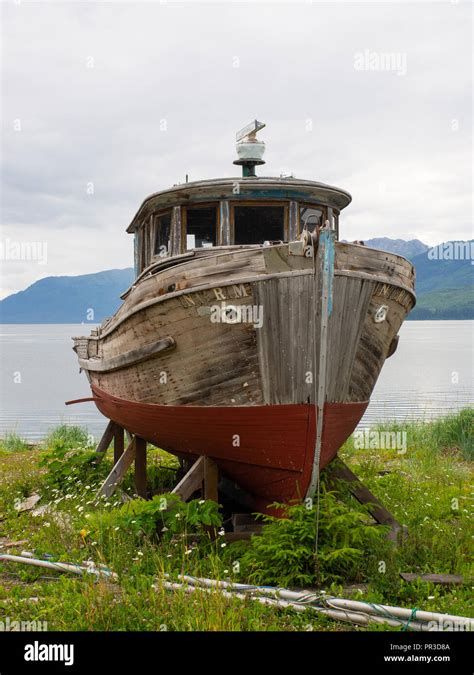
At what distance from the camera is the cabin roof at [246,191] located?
26.1ft

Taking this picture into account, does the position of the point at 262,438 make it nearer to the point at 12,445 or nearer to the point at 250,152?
the point at 250,152

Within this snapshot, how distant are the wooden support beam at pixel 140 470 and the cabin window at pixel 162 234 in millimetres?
2774

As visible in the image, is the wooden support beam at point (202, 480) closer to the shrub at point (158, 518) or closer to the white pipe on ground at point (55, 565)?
the shrub at point (158, 518)

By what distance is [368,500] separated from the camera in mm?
7859

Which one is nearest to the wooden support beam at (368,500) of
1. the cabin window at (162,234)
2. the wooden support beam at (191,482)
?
the wooden support beam at (191,482)

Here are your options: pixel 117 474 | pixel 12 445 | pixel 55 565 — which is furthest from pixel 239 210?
pixel 12 445

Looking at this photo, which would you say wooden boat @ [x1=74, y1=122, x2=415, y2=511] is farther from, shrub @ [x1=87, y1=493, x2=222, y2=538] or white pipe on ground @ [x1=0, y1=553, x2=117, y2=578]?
white pipe on ground @ [x1=0, y1=553, x2=117, y2=578]

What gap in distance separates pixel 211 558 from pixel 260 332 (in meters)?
2.11

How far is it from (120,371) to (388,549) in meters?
3.94

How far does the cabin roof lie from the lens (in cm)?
796

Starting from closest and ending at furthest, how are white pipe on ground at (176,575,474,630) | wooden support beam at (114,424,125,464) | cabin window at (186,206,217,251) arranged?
white pipe on ground at (176,575,474,630) < cabin window at (186,206,217,251) < wooden support beam at (114,424,125,464)

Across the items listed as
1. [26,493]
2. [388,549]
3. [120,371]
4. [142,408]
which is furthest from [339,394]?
[26,493]

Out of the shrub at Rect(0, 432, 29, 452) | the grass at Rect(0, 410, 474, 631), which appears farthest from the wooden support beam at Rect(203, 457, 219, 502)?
the shrub at Rect(0, 432, 29, 452)

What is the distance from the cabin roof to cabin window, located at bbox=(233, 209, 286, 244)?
0.16 metres
